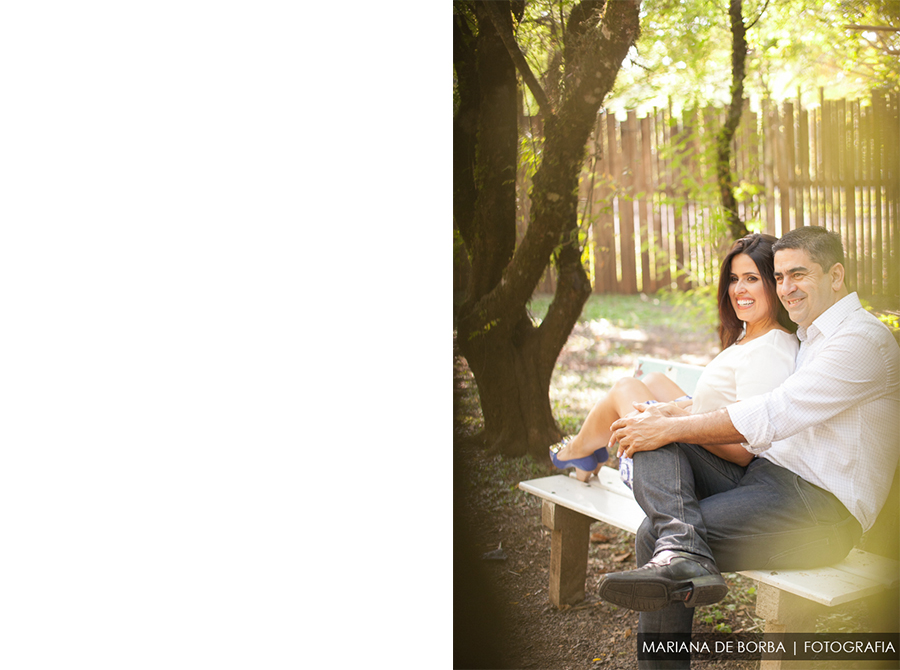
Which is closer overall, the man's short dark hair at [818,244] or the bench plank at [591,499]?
the man's short dark hair at [818,244]

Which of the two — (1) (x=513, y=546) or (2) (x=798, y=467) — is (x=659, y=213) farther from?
(1) (x=513, y=546)

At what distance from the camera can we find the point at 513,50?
2.12 m

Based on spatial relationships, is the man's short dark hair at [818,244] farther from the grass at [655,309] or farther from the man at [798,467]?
the grass at [655,309]

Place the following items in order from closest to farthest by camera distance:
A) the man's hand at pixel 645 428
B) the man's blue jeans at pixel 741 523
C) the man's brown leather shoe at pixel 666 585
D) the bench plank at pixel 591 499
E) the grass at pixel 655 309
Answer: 1. the man's brown leather shoe at pixel 666 585
2. the man's blue jeans at pixel 741 523
3. the man's hand at pixel 645 428
4. the bench plank at pixel 591 499
5. the grass at pixel 655 309

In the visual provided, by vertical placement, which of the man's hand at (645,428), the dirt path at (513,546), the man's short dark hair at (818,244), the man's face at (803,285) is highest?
the man's short dark hair at (818,244)

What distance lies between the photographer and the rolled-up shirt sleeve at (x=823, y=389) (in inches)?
62.4

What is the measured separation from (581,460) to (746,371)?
62 cm

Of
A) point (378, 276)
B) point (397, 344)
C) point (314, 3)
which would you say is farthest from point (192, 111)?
point (397, 344)

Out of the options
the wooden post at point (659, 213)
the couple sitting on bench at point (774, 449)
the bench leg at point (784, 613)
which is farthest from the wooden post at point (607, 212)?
the bench leg at point (784, 613)

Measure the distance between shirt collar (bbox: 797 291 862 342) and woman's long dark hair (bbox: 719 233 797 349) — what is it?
0.05m

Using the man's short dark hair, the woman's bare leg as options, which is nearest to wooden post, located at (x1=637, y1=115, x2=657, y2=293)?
the woman's bare leg

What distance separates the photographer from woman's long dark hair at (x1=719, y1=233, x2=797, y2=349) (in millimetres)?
1711

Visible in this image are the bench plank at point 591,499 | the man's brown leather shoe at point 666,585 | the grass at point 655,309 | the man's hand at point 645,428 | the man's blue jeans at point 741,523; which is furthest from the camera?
the grass at point 655,309

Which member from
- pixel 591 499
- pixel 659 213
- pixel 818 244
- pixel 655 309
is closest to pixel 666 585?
pixel 591 499
